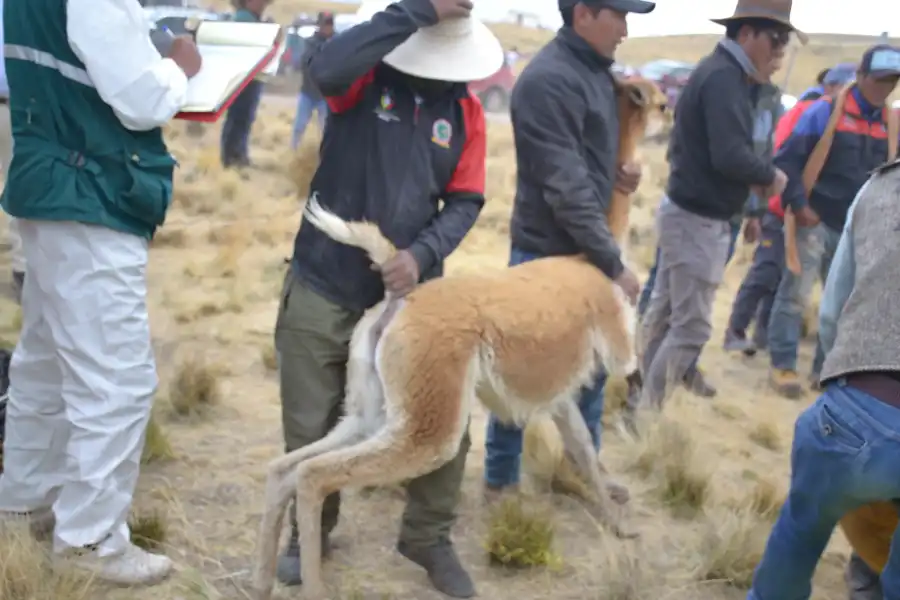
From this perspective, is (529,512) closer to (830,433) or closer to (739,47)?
(830,433)

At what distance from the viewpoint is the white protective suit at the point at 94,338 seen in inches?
108

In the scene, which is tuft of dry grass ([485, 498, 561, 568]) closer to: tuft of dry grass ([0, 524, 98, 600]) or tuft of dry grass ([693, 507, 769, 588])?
tuft of dry grass ([693, 507, 769, 588])

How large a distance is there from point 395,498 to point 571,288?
52.2 inches

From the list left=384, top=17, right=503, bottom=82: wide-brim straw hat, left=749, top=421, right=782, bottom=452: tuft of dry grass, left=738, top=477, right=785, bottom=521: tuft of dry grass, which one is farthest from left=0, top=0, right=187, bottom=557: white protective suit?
left=749, top=421, right=782, bottom=452: tuft of dry grass

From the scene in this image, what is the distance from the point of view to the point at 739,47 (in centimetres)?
459

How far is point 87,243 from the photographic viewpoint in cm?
293

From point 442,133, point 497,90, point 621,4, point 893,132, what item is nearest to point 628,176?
point 621,4

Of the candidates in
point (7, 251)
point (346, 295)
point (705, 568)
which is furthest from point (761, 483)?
point (7, 251)

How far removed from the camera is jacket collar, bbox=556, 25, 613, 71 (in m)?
3.57

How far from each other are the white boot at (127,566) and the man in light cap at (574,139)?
188 centimetres

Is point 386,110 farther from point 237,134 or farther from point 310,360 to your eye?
point 237,134

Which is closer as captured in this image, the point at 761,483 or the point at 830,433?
the point at 830,433

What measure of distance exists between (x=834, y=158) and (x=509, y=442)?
3.10 metres

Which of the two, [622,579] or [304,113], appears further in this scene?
[304,113]
